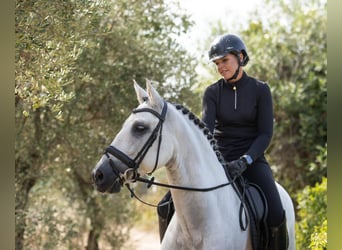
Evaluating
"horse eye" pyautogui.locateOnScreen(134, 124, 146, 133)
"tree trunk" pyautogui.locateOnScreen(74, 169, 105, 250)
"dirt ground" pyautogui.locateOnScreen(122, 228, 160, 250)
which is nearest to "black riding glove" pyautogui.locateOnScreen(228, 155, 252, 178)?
"horse eye" pyautogui.locateOnScreen(134, 124, 146, 133)

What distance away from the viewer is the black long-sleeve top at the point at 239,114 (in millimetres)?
4398

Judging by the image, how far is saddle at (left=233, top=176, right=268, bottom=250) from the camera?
161 inches

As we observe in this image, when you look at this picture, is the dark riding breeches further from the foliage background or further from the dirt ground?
the dirt ground

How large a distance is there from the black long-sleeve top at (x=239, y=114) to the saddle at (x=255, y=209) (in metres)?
0.26

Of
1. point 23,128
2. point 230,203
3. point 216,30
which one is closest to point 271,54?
point 216,30

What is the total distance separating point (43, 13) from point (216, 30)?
977 cm

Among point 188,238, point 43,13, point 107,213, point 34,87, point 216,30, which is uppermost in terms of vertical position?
point 216,30

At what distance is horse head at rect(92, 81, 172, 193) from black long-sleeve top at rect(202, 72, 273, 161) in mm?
849

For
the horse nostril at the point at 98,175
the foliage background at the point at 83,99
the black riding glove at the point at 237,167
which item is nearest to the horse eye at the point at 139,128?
the horse nostril at the point at 98,175

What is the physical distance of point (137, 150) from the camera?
3.53 metres

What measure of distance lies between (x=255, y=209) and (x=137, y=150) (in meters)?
1.14

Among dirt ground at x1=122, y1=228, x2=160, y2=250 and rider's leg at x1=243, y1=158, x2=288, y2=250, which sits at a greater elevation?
rider's leg at x1=243, y1=158, x2=288, y2=250

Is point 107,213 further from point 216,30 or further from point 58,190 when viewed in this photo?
point 216,30

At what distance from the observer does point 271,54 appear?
46.6 feet
